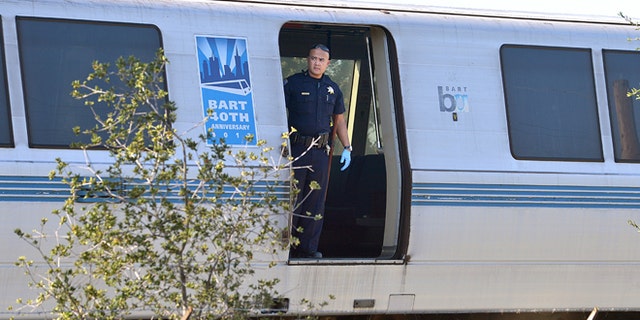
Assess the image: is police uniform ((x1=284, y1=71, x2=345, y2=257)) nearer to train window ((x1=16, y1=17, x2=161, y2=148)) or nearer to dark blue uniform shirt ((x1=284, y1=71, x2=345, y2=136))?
dark blue uniform shirt ((x1=284, y1=71, x2=345, y2=136))

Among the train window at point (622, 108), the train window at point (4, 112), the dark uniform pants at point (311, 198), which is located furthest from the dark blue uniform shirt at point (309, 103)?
the train window at point (622, 108)

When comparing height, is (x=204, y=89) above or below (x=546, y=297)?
above

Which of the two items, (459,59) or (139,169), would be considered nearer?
(139,169)

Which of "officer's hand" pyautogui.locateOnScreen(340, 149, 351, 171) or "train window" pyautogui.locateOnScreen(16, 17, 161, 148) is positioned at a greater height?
"train window" pyautogui.locateOnScreen(16, 17, 161, 148)

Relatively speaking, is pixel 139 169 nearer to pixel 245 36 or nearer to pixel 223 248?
pixel 223 248

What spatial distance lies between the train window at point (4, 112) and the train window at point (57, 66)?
4.9 inches

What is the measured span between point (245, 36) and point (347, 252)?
220cm

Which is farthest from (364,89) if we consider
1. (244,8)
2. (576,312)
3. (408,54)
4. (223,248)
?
(223,248)

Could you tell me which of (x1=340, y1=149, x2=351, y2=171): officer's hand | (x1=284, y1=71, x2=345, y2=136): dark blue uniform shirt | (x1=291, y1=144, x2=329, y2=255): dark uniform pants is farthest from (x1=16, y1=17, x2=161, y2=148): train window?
(x1=340, y1=149, x2=351, y2=171): officer's hand

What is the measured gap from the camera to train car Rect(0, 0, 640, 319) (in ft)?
26.8

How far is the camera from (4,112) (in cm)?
796

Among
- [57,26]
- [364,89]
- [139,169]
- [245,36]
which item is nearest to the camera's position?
[139,169]

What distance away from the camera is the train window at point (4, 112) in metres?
7.92

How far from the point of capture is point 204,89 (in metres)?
8.62
